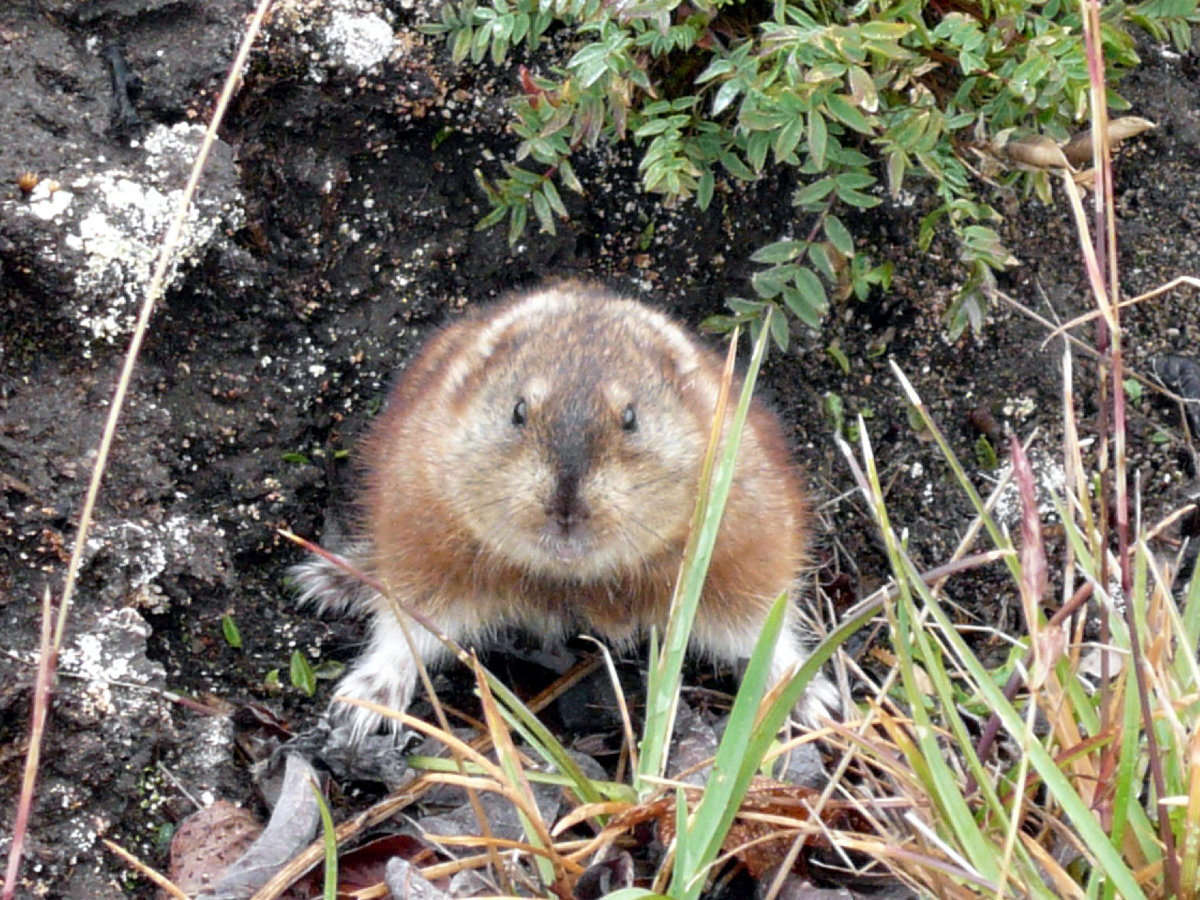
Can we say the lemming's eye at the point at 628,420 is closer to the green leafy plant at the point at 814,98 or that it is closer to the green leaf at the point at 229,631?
the green leafy plant at the point at 814,98

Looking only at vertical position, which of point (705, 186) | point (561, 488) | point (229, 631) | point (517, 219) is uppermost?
point (705, 186)

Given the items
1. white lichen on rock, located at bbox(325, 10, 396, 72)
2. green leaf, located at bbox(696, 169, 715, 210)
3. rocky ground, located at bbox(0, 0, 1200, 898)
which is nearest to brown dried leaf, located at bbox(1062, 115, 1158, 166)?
rocky ground, located at bbox(0, 0, 1200, 898)

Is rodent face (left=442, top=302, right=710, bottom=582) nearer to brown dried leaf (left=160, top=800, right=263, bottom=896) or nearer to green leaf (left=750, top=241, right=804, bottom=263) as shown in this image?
green leaf (left=750, top=241, right=804, bottom=263)

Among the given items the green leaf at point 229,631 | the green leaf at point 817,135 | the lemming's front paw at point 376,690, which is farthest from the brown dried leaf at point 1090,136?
the green leaf at point 229,631

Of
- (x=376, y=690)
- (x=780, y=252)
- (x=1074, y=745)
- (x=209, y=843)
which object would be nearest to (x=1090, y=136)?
(x=780, y=252)

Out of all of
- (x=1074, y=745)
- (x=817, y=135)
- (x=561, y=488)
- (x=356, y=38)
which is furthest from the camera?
(x=356, y=38)

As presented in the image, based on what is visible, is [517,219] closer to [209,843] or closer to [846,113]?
[846,113]
